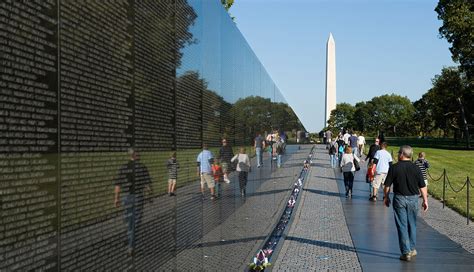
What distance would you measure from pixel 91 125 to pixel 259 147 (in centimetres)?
824

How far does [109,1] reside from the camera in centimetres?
311

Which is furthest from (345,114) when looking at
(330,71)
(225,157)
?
(225,157)

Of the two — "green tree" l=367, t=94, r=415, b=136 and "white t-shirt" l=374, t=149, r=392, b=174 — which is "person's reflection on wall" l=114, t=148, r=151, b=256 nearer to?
"white t-shirt" l=374, t=149, r=392, b=174

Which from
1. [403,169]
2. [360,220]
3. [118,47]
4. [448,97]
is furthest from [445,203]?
[448,97]

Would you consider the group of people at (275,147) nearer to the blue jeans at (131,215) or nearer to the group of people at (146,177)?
the group of people at (146,177)

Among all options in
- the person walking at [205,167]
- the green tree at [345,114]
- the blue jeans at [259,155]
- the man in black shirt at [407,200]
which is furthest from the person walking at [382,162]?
the green tree at [345,114]

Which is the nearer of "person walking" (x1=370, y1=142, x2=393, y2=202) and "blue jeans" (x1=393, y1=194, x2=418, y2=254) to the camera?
"blue jeans" (x1=393, y1=194, x2=418, y2=254)

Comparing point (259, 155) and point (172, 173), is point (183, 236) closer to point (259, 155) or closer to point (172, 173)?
point (172, 173)

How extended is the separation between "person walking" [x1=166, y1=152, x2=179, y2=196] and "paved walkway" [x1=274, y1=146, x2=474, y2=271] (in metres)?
4.68

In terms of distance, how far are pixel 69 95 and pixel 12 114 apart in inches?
19.2

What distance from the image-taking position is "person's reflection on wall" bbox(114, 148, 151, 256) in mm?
3162

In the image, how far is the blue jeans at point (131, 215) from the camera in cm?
324

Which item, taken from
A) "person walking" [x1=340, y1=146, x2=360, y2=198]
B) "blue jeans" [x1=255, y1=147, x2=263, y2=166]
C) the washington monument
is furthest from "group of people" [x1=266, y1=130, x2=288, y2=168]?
the washington monument

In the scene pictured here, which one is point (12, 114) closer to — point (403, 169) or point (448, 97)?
point (403, 169)
